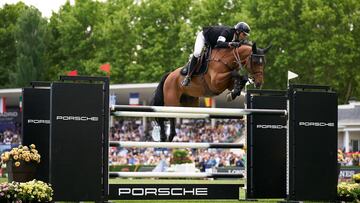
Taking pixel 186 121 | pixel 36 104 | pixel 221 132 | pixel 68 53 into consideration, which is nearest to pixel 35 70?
pixel 68 53

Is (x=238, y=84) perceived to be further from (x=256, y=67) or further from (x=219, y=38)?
(x=219, y=38)

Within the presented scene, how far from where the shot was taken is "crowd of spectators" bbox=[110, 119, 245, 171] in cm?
2867

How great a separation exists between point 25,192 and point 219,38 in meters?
3.90

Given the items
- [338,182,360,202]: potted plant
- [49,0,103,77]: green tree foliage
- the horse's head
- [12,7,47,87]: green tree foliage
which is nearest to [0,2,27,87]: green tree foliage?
[12,7,47,87]: green tree foliage

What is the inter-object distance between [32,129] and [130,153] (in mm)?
21767

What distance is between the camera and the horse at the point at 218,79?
33.1ft

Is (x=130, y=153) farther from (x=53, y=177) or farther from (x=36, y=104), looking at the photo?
(x=53, y=177)

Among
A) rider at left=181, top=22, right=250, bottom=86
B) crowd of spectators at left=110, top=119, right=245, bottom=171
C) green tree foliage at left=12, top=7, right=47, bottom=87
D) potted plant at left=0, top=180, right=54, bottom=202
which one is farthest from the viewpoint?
green tree foliage at left=12, top=7, right=47, bottom=87

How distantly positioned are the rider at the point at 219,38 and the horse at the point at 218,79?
10 cm

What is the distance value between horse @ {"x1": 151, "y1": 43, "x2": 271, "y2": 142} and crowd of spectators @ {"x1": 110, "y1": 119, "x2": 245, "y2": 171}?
1495 centimetres

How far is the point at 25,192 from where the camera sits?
8477 millimetres

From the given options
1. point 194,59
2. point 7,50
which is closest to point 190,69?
point 194,59

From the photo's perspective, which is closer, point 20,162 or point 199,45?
point 20,162

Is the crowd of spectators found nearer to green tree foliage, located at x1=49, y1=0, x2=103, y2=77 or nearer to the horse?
green tree foliage, located at x1=49, y1=0, x2=103, y2=77
